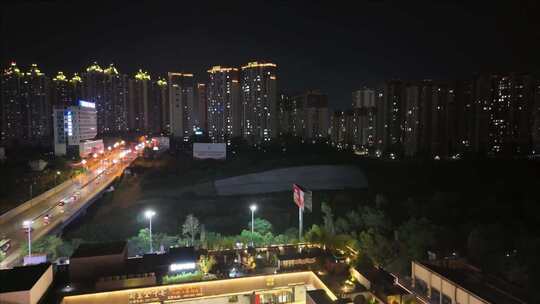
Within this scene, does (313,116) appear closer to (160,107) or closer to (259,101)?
(259,101)

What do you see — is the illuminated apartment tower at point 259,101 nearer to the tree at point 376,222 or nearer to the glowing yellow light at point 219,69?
the glowing yellow light at point 219,69

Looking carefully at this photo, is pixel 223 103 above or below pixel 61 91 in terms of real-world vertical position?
below

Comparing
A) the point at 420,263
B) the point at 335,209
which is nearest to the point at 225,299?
the point at 420,263

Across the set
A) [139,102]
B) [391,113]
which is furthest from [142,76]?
[391,113]

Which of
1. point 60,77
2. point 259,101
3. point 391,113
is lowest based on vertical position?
point 391,113

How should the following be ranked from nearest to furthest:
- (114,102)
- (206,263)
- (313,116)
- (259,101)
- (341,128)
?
(206,263) < (259,101) < (341,128) < (313,116) < (114,102)

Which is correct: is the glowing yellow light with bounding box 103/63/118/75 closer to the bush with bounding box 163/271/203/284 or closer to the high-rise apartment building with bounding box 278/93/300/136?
the high-rise apartment building with bounding box 278/93/300/136
